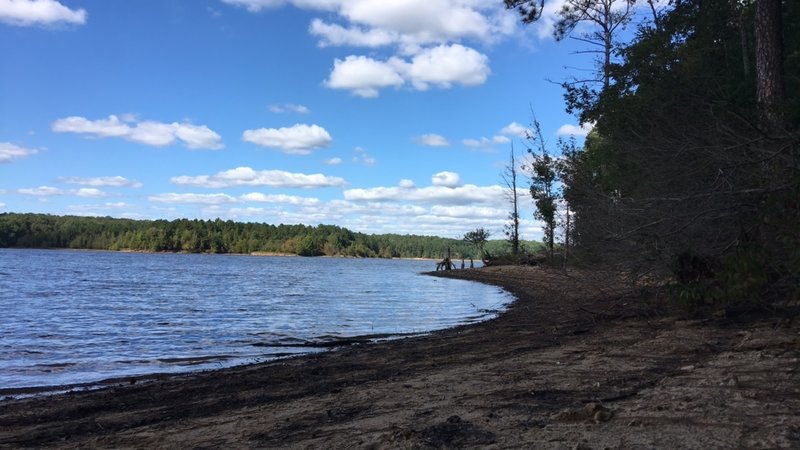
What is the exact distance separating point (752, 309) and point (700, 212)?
85.0 inches

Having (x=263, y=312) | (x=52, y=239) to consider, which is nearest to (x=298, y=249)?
(x=52, y=239)

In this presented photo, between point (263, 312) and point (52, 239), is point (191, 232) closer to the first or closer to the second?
point (52, 239)

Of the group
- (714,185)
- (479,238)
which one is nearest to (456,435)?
(714,185)

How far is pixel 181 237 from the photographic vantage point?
14988 centimetres

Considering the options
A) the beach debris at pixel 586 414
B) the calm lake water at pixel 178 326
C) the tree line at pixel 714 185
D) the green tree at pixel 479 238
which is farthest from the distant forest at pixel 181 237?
the beach debris at pixel 586 414

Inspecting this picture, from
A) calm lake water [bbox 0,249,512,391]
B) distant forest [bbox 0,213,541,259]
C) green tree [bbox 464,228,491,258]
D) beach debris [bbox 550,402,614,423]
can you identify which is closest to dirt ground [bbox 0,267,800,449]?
beach debris [bbox 550,402,614,423]

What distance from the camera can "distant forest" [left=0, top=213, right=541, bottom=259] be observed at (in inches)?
5527

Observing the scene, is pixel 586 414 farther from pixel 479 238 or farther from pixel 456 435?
pixel 479 238

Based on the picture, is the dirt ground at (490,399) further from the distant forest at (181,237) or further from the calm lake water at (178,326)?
the distant forest at (181,237)

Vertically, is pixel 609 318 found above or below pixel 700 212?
below

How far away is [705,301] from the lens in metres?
9.20

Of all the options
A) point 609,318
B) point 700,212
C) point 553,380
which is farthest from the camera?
point 609,318

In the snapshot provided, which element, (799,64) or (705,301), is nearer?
(705,301)

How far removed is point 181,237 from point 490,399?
155 m
